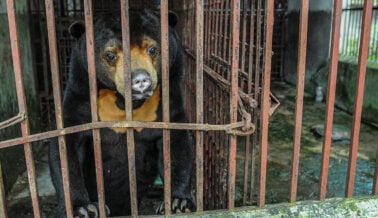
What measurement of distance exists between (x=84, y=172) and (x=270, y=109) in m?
Result: 1.44

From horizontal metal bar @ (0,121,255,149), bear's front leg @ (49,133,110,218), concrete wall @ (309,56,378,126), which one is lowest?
concrete wall @ (309,56,378,126)

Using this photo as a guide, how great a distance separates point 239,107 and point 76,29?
1.20 m

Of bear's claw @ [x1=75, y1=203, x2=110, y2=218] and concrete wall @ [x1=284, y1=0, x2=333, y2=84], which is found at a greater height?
concrete wall @ [x1=284, y1=0, x2=333, y2=84]

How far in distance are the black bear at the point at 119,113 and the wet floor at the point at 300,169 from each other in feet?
3.05

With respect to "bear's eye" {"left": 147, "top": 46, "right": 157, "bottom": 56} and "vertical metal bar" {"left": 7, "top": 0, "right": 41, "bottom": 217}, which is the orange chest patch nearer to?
"bear's eye" {"left": 147, "top": 46, "right": 157, "bottom": 56}

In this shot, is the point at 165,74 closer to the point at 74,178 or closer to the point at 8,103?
the point at 74,178

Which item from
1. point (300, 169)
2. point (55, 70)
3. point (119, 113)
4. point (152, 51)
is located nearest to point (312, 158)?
point (300, 169)

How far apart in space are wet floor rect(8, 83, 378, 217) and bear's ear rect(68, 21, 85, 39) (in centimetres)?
171

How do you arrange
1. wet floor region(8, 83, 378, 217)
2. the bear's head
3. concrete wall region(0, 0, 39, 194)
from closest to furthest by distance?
the bear's head → wet floor region(8, 83, 378, 217) → concrete wall region(0, 0, 39, 194)

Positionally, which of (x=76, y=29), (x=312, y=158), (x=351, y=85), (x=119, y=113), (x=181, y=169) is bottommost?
(x=312, y=158)

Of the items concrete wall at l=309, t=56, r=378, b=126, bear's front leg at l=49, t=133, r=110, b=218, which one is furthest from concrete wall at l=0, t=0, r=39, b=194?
concrete wall at l=309, t=56, r=378, b=126

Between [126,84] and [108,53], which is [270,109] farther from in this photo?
[108,53]

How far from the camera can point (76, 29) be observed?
8.57 feet

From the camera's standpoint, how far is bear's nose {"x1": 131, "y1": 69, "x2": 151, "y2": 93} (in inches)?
83.8
